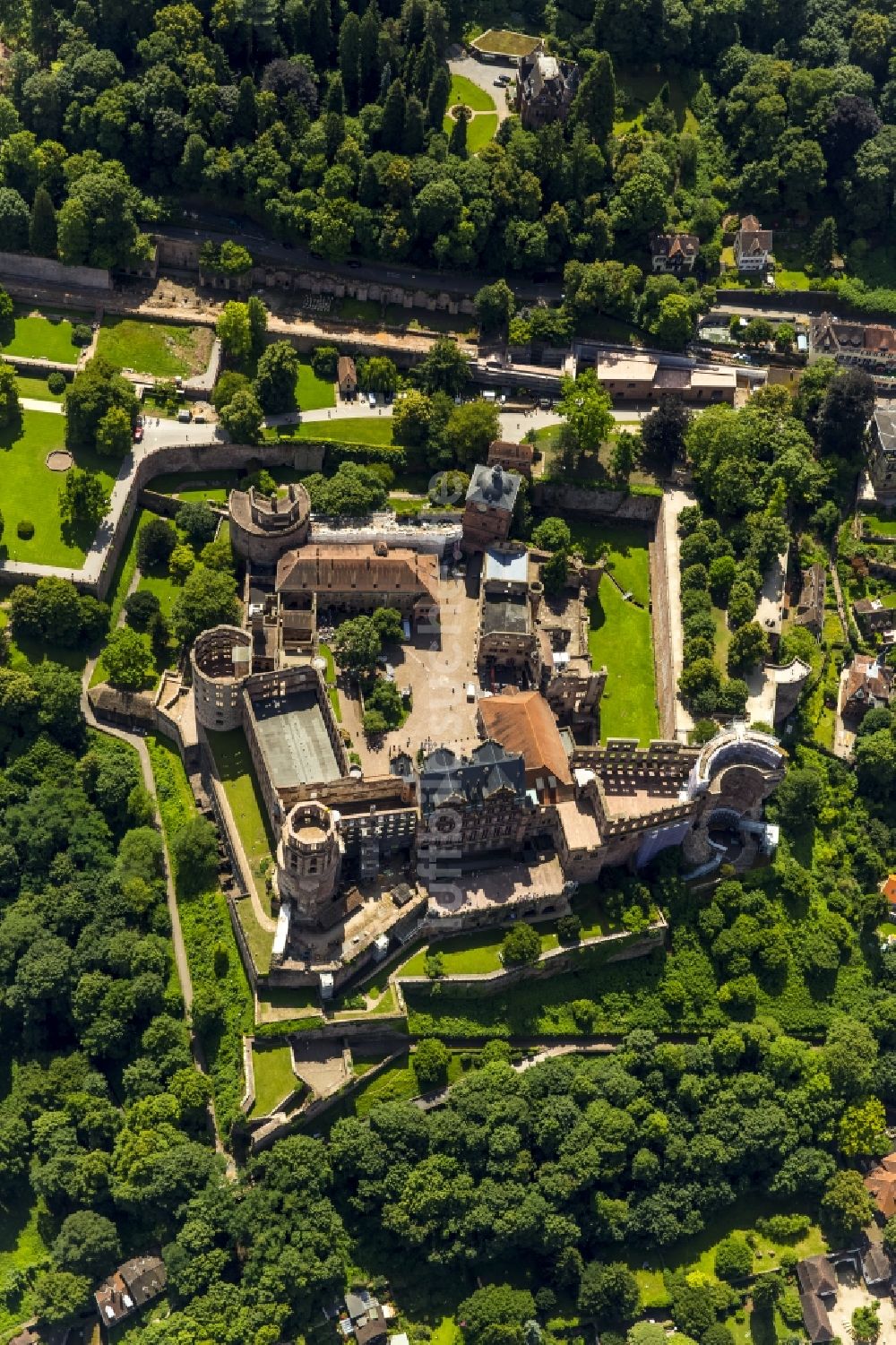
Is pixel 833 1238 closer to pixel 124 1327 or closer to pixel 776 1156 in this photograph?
pixel 776 1156

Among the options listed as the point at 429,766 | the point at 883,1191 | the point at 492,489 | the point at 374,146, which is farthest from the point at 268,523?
the point at 883,1191

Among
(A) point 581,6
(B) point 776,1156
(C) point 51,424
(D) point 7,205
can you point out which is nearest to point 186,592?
(C) point 51,424

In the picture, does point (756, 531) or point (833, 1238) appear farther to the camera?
point (756, 531)

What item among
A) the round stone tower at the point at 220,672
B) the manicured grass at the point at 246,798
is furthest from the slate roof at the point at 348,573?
the manicured grass at the point at 246,798

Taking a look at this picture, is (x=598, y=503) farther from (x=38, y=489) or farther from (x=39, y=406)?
(x=39, y=406)

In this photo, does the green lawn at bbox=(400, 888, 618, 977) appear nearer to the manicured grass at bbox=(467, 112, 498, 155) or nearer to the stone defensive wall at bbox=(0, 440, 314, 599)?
the stone defensive wall at bbox=(0, 440, 314, 599)
